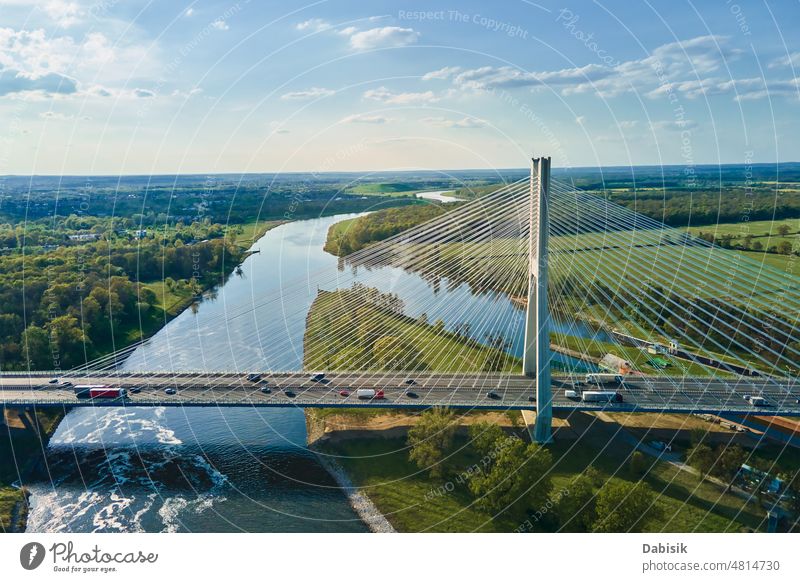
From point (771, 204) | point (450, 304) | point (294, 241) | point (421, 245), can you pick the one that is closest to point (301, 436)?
point (421, 245)

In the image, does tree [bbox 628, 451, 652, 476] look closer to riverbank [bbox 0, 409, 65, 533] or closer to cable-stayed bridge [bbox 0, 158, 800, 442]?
cable-stayed bridge [bbox 0, 158, 800, 442]

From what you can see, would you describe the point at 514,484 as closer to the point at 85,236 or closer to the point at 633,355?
the point at 633,355

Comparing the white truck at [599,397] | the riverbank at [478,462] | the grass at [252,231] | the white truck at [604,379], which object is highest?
the grass at [252,231]

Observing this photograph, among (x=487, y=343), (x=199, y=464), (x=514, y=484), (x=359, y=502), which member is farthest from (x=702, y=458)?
(x=199, y=464)

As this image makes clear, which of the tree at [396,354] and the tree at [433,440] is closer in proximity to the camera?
the tree at [433,440]

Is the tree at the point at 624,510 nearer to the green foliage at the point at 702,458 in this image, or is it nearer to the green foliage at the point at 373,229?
the green foliage at the point at 702,458

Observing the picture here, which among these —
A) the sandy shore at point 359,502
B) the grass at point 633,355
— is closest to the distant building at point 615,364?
the grass at point 633,355
